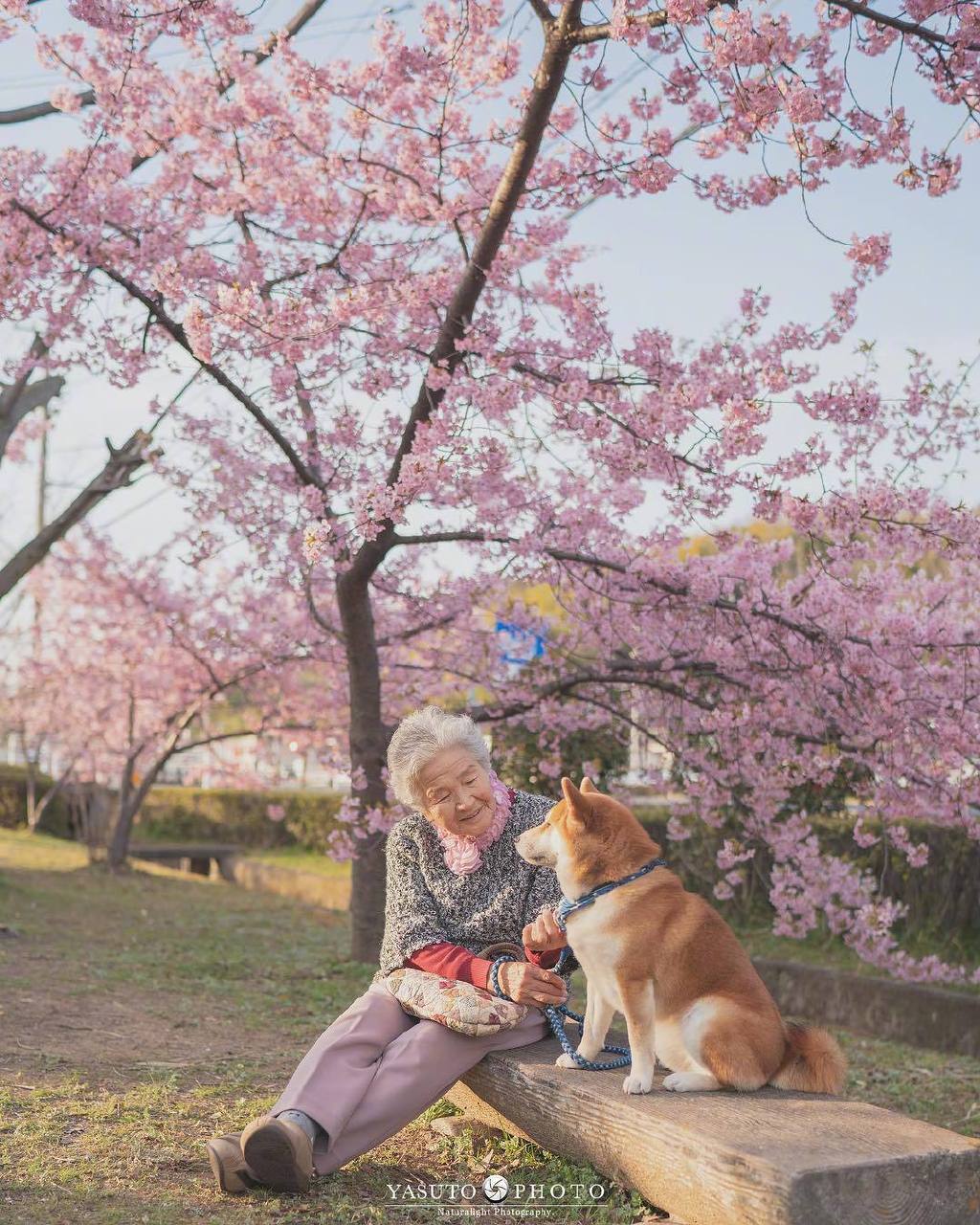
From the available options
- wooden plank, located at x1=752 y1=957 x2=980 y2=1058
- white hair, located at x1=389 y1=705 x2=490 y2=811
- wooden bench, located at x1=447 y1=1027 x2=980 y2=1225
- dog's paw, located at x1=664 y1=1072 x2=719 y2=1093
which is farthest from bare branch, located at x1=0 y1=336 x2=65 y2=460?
dog's paw, located at x1=664 y1=1072 x2=719 y2=1093

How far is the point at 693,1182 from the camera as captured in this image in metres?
2.79

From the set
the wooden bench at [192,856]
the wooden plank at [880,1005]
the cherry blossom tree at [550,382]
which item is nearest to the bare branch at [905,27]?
the cherry blossom tree at [550,382]

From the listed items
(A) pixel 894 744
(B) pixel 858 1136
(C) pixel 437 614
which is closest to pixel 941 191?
(A) pixel 894 744

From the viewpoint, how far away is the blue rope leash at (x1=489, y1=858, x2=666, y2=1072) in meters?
3.25

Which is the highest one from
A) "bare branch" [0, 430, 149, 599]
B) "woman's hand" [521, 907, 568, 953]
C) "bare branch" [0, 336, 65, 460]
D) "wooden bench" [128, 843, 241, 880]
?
"bare branch" [0, 336, 65, 460]

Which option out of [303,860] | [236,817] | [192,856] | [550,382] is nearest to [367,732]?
[550,382]

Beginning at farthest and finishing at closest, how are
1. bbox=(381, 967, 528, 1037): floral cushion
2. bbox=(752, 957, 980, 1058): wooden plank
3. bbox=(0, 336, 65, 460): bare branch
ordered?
bbox=(0, 336, 65, 460): bare branch < bbox=(752, 957, 980, 1058): wooden plank < bbox=(381, 967, 528, 1037): floral cushion

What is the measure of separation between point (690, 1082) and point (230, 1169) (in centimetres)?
122

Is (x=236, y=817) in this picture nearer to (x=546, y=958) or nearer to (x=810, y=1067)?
(x=546, y=958)

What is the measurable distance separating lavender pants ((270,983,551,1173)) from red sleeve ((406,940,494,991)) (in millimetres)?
142

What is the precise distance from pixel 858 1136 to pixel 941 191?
3634 mm

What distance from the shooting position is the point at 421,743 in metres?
3.67

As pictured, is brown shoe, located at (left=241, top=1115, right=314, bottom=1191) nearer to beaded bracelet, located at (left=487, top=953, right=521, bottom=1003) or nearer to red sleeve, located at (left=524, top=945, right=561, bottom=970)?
beaded bracelet, located at (left=487, top=953, right=521, bottom=1003)

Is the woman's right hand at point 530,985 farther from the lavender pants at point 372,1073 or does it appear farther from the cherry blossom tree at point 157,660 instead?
the cherry blossom tree at point 157,660
